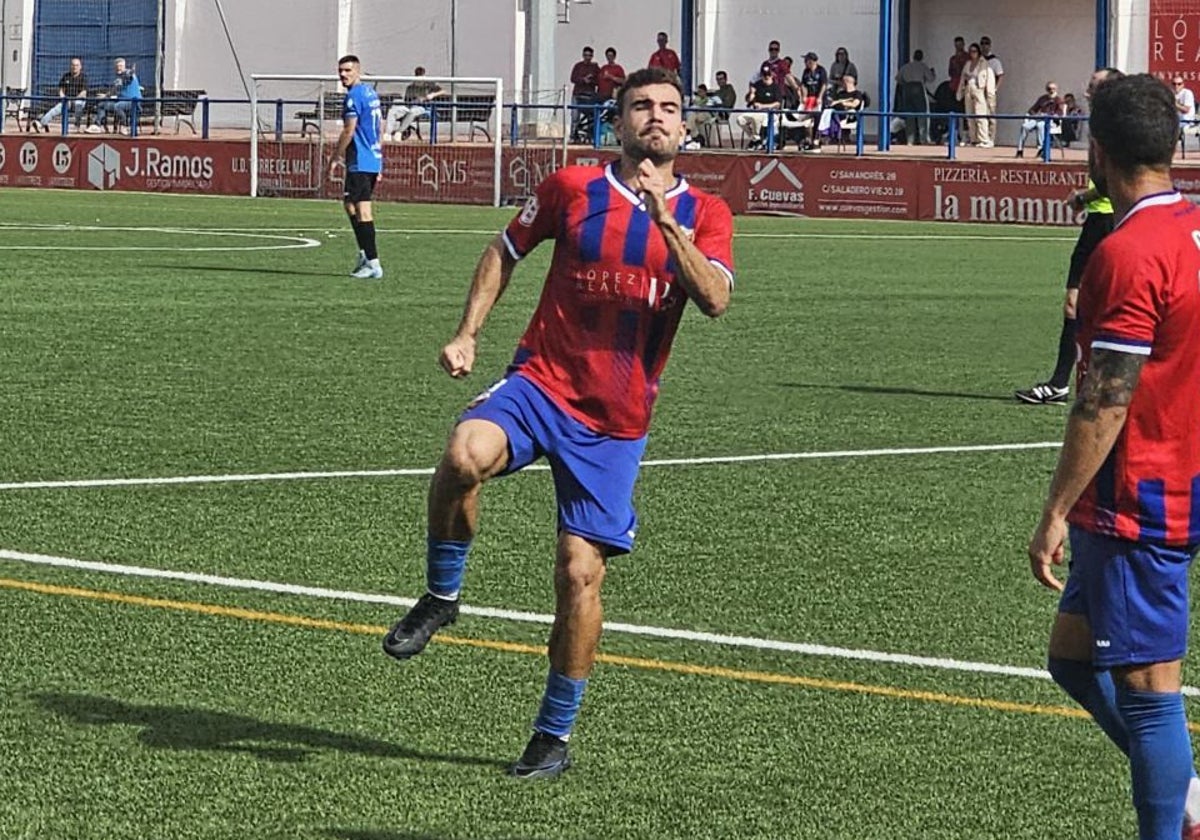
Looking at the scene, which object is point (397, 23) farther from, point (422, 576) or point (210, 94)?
point (422, 576)

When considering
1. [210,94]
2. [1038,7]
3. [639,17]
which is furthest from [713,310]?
[210,94]

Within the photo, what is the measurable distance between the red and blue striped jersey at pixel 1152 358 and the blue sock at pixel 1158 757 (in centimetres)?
37

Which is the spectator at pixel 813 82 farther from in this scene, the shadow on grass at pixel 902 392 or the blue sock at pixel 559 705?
the blue sock at pixel 559 705

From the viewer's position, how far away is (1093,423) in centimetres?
492

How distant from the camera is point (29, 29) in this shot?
197ft

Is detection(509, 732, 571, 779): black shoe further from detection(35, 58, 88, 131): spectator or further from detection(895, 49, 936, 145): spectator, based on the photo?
detection(895, 49, 936, 145): spectator

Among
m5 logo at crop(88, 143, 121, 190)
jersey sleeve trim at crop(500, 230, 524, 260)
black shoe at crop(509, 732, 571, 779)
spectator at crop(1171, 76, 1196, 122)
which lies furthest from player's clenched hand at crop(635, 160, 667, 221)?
m5 logo at crop(88, 143, 121, 190)

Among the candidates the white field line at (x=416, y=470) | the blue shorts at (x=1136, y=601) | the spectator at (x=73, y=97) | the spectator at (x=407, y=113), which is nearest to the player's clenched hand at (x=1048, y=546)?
the blue shorts at (x=1136, y=601)

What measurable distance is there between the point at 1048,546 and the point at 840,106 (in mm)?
38347

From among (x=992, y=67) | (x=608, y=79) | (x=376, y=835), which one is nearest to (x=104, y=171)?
(x=608, y=79)

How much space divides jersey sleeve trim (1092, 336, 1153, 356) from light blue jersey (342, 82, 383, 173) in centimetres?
1810

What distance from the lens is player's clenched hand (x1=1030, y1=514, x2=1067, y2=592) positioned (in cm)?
498

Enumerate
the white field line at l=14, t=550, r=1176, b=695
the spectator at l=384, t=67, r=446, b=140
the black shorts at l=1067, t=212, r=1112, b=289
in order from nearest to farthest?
the white field line at l=14, t=550, r=1176, b=695
the black shorts at l=1067, t=212, r=1112, b=289
the spectator at l=384, t=67, r=446, b=140

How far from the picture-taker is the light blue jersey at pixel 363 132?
22.6m
